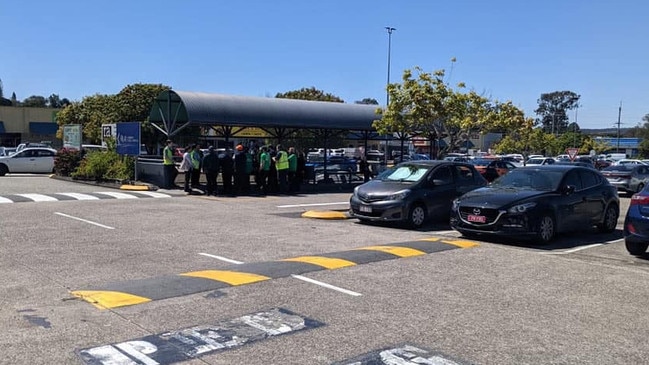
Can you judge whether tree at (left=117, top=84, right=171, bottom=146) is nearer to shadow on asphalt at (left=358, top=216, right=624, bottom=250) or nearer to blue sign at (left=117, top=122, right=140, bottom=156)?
blue sign at (left=117, top=122, right=140, bottom=156)

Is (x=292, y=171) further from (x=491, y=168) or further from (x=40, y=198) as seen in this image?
(x=491, y=168)

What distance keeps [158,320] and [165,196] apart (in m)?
14.7

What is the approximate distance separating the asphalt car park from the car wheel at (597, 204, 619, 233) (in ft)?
1.97

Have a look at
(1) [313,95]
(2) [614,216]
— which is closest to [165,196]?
(2) [614,216]

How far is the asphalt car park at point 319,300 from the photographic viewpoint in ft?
17.1

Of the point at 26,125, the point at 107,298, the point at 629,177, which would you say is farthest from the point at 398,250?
the point at 26,125

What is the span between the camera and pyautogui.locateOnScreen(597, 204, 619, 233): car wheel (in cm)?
1336

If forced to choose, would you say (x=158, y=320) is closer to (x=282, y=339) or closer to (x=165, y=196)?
(x=282, y=339)

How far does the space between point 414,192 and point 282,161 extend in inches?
359

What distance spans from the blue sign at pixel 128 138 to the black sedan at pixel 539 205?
15.3 meters

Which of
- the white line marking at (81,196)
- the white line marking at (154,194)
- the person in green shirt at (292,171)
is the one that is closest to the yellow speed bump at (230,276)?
the white line marking at (81,196)

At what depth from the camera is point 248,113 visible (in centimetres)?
2450

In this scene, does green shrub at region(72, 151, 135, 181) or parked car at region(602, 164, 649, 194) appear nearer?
green shrub at region(72, 151, 135, 181)

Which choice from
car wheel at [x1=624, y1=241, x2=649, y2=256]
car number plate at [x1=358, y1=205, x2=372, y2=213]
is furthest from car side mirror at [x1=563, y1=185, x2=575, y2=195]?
car number plate at [x1=358, y1=205, x2=372, y2=213]
